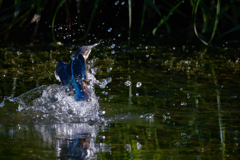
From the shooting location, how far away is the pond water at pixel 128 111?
2455mm

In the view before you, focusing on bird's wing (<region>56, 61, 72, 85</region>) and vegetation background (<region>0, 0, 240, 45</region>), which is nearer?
bird's wing (<region>56, 61, 72, 85</region>)

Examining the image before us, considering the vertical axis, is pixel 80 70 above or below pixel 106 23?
below

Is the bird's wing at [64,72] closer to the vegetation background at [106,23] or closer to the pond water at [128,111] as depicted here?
the pond water at [128,111]

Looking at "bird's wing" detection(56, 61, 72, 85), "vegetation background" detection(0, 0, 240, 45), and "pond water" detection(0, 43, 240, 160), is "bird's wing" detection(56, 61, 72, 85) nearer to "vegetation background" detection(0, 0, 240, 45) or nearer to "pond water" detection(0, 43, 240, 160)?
"pond water" detection(0, 43, 240, 160)

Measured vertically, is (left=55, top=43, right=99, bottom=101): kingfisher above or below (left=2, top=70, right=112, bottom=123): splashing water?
above

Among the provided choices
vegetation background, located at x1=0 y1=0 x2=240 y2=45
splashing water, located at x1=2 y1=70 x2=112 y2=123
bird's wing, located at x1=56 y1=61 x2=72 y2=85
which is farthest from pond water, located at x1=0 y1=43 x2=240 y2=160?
vegetation background, located at x1=0 y1=0 x2=240 y2=45

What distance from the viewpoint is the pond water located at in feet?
8.05

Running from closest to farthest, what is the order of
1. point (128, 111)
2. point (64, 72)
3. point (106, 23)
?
1. point (128, 111)
2. point (64, 72)
3. point (106, 23)

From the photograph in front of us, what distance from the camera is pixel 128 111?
3.34 meters

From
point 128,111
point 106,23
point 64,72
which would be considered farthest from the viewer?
point 106,23

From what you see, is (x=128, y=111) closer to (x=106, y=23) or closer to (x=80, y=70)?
(x=80, y=70)

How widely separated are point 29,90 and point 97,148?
158 cm

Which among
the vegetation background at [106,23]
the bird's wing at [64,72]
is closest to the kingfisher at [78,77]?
the bird's wing at [64,72]

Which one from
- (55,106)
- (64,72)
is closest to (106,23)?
(64,72)
